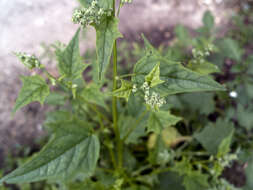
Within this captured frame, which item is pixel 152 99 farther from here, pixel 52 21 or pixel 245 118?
pixel 52 21

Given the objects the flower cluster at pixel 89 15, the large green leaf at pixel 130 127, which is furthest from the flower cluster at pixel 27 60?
the large green leaf at pixel 130 127

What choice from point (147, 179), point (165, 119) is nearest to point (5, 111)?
point (147, 179)

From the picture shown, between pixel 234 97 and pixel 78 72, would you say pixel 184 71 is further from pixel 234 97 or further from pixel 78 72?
pixel 234 97

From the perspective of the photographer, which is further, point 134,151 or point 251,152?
point 134,151

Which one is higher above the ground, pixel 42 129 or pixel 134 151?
pixel 42 129

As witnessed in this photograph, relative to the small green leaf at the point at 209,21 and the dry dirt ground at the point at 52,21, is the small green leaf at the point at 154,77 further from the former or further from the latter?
the dry dirt ground at the point at 52,21

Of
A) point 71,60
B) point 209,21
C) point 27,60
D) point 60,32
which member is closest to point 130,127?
point 71,60
